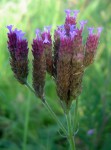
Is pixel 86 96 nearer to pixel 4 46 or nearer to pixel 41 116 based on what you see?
pixel 41 116

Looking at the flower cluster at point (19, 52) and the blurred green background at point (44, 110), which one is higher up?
the flower cluster at point (19, 52)

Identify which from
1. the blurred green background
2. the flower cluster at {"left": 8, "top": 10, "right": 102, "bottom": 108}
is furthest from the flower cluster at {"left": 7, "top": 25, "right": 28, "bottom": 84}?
the blurred green background

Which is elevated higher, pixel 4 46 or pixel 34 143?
Answer: pixel 4 46

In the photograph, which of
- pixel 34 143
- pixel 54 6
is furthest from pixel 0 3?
pixel 34 143

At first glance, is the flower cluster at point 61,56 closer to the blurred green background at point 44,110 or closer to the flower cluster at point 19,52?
the flower cluster at point 19,52

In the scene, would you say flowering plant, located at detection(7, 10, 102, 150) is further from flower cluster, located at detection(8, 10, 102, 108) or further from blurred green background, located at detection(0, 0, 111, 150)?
blurred green background, located at detection(0, 0, 111, 150)

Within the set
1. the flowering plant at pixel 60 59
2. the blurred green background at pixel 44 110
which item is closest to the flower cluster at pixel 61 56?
the flowering plant at pixel 60 59

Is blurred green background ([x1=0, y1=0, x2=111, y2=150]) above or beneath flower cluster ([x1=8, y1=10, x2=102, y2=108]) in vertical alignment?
beneath
